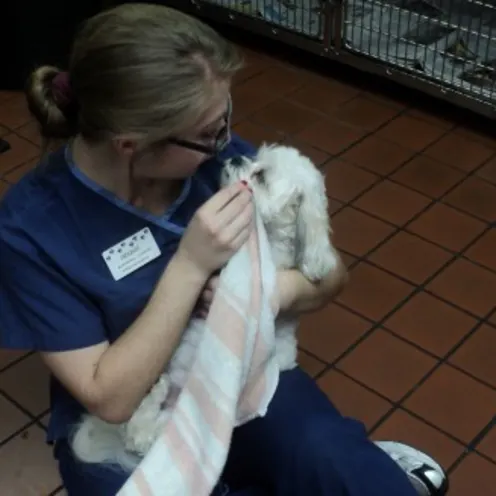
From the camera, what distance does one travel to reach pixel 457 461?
5.16 ft

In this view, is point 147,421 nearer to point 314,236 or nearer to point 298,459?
point 298,459

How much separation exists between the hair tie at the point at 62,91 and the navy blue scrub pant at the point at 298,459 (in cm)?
50

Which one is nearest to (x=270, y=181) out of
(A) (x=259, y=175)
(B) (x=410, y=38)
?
(A) (x=259, y=175)

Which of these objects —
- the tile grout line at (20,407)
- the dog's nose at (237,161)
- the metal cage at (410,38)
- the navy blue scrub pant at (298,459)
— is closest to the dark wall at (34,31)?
the metal cage at (410,38)

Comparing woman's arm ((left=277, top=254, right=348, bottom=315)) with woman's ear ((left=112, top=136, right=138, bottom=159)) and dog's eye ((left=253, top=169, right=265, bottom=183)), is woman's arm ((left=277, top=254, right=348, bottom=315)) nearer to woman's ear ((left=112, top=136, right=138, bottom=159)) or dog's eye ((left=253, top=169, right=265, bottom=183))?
dog's eye ((left=253, top=169, right=265, bottom=183))

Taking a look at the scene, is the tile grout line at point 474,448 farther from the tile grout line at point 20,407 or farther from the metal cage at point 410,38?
the metal cage at point 410,38

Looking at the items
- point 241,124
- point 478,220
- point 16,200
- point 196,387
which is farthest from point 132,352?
point 241,124

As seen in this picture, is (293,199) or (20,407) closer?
(293,199)

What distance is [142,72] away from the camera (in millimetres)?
983

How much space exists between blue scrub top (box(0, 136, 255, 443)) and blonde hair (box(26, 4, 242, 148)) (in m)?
0.09

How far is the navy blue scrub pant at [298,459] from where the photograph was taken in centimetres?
114

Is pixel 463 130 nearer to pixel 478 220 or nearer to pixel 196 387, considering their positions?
pixel 478 220

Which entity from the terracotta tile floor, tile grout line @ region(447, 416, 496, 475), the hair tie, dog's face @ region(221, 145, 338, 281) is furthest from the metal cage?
the hair tie

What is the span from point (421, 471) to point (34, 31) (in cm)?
181
